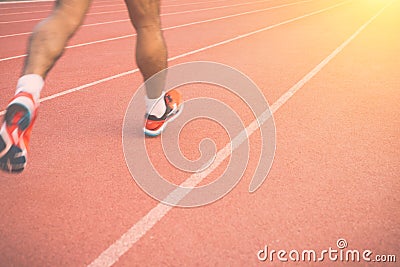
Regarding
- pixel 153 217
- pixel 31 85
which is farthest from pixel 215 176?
pixel 31 85

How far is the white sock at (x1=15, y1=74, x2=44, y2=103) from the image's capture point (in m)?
1.74

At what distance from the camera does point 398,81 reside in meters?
4.70

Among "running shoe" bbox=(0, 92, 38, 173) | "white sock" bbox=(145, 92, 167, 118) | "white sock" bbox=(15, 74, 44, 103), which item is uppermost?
"white sock" bbox=(15, 74, 44, 103)

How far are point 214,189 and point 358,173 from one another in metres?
0.88

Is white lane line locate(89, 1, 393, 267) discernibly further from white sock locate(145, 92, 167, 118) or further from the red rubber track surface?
white sock locate(145, 92, 167, 118)

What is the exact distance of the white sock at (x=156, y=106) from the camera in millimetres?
2744

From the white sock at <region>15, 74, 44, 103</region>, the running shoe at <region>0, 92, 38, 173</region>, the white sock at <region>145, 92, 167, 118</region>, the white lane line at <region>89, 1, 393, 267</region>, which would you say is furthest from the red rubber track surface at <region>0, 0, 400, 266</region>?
the white sock at <region>15, 74, 44, 103</region>

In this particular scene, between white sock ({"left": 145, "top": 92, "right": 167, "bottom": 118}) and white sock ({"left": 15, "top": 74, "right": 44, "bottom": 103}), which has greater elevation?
white sock ({"left": 15, "top": 74, "right": 44, "bottom": 103})

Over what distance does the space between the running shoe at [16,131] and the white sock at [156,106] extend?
1084mm

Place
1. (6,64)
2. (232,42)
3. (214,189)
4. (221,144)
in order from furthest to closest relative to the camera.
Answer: (232,42) → (6,64) → (221,144) → (214,189)

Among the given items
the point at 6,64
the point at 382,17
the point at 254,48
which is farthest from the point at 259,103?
the point at 382,17

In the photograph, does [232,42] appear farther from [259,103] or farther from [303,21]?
[303,21]

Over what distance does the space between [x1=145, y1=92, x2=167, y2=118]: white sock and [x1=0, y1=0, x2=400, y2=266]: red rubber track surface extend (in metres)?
0.22

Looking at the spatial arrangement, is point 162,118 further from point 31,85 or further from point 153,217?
point 31,85
